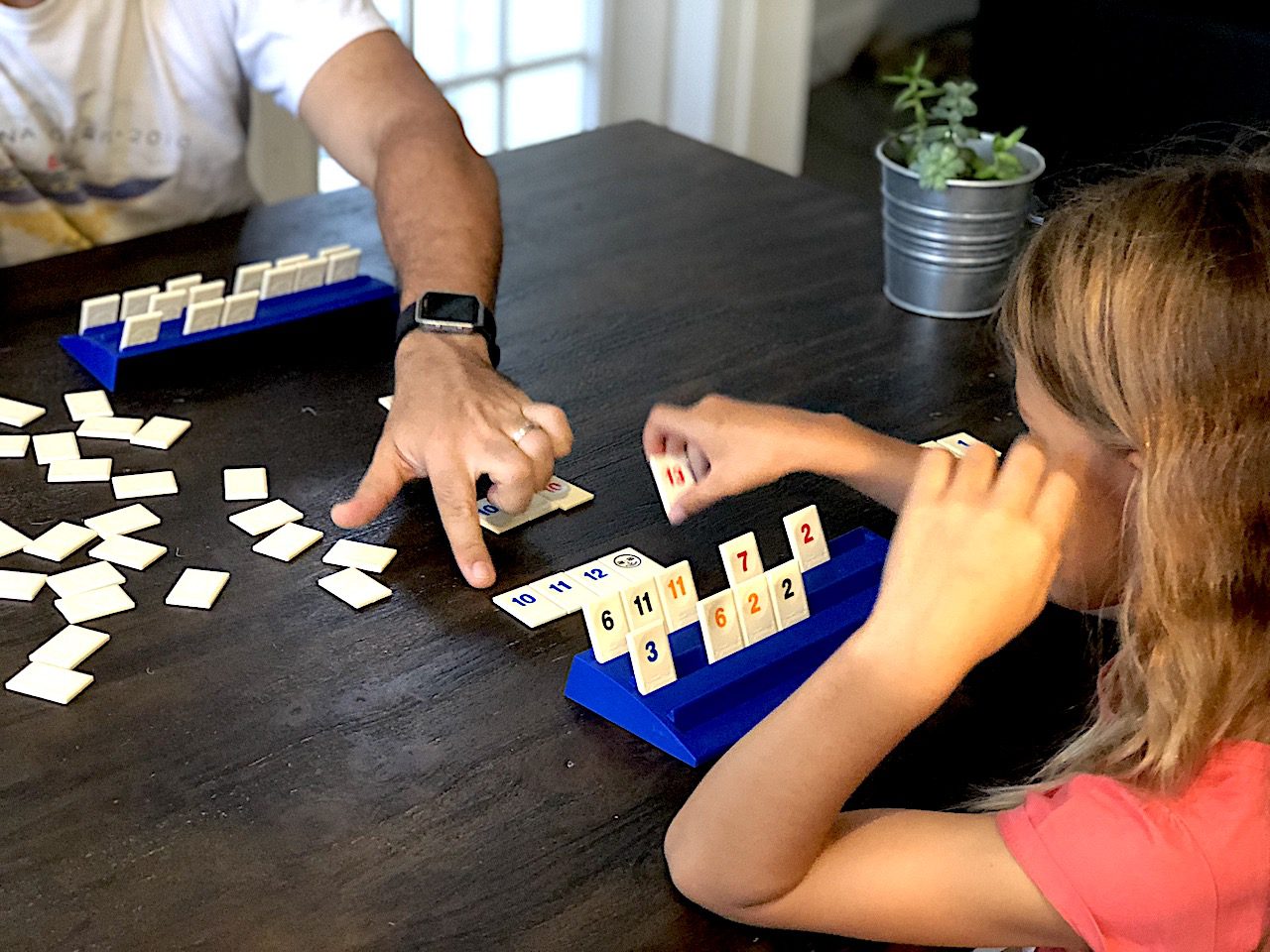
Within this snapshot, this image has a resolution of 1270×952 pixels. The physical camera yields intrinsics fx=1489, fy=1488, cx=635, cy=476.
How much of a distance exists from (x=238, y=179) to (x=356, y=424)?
2.72ft

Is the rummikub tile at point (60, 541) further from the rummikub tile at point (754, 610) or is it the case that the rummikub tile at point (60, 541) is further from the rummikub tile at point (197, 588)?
the rummikub tile at point (754, 610)

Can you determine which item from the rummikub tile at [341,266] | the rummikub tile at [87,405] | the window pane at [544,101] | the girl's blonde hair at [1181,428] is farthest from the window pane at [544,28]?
the girl's blonde hair at [1181,428]

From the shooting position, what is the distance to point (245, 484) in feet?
4.29

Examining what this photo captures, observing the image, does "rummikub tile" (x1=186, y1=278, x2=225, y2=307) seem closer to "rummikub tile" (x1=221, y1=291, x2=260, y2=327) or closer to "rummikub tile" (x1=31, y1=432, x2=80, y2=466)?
"rummikub tile" (x1=221, y1=291, x2=260, y2=327)

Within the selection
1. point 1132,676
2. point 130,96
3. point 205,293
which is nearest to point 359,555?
point 205,293

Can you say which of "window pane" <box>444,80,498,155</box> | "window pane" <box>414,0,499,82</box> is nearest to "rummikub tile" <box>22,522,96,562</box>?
"window pane" <box>414,0,499,82</box>

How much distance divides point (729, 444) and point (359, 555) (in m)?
0.32

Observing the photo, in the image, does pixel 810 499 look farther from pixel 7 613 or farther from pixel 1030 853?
pixel 7 613

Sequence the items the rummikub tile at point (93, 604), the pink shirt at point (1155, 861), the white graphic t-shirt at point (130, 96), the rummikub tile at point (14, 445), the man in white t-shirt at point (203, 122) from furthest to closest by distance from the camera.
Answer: the white graphic t-shirt at point (130, 96) < the man in white t-shirt at point (203, 122) < the rummikub tile at point (14, 445) < the rummikub tile at point (93, 604) < the pink shirt at point (1155, 861)

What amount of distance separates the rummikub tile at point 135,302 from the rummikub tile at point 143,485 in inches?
10.7

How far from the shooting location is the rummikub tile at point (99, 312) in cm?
150

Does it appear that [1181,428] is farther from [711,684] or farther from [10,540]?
[10,540]

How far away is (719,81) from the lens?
143 inches

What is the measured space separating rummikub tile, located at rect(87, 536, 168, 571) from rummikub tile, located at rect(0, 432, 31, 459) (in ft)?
0.59
